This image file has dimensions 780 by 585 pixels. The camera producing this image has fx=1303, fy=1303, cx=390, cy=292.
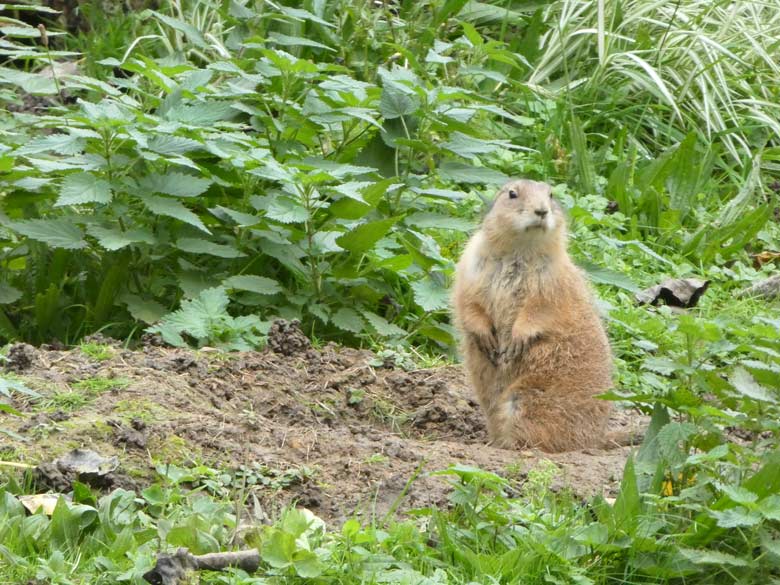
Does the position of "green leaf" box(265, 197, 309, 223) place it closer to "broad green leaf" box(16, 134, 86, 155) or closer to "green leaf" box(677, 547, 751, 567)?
"broad green leaf" box(16, 134, 86, 155)

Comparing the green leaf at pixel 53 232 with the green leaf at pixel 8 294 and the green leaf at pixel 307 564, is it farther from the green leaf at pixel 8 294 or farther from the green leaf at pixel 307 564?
the green leaf at pixel 307 564

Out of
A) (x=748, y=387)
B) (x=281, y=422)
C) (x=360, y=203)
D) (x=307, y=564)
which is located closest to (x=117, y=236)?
(x=360, y=203)

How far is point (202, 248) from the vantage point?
601cm

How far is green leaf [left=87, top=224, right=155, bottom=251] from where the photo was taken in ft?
18.8

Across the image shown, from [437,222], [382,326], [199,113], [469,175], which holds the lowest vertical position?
[382,326]

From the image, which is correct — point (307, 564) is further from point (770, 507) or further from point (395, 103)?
point (395, 103)

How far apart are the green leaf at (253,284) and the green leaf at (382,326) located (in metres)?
0.48

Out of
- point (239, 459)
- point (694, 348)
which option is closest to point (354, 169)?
point (239, 459)

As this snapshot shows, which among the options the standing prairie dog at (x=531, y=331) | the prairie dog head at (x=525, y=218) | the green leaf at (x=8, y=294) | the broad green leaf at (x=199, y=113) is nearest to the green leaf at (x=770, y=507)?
the standing prairie dog at (x=531, y=331)

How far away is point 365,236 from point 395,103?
0.74m

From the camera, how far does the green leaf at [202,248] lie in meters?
5.99

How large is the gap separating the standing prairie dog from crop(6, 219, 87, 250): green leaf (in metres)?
1.74

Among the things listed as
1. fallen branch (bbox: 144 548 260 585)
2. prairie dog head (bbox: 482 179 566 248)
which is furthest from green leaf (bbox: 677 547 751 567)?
prairie dog head (bbox: 482 179 566 248)

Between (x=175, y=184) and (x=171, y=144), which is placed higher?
(x=171, y=144)
